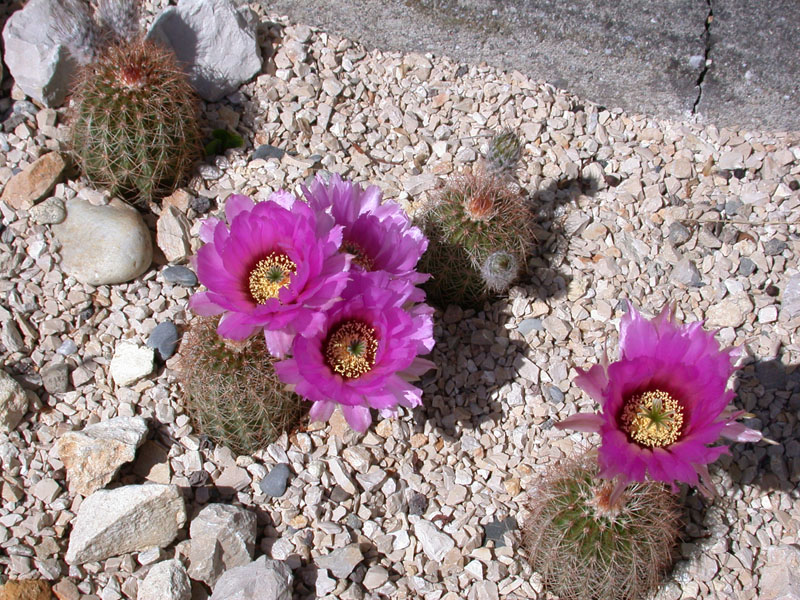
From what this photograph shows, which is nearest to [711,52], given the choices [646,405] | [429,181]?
[429,181]

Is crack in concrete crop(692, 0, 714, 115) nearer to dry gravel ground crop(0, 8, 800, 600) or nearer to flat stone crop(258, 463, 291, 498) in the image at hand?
dry gravel ground crop(0, 8, 800, 600)

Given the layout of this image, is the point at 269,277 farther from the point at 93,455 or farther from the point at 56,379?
the point at 56,379

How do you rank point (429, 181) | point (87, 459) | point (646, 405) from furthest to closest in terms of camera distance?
point (429, 181), point (87, 459), point (646, 405)

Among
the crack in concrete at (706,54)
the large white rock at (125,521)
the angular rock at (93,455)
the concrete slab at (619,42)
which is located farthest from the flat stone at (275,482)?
the crack in concrete at (706,54)

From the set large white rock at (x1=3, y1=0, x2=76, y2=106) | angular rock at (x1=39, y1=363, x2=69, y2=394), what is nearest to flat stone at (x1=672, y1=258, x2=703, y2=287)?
angular rock at (x1=39, y1=363, x2=69, y2=394)

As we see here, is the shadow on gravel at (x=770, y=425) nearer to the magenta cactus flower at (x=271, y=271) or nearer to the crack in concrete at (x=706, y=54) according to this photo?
the crack in concrete at (x=706, y=54)

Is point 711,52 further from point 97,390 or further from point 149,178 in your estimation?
point 97,390
